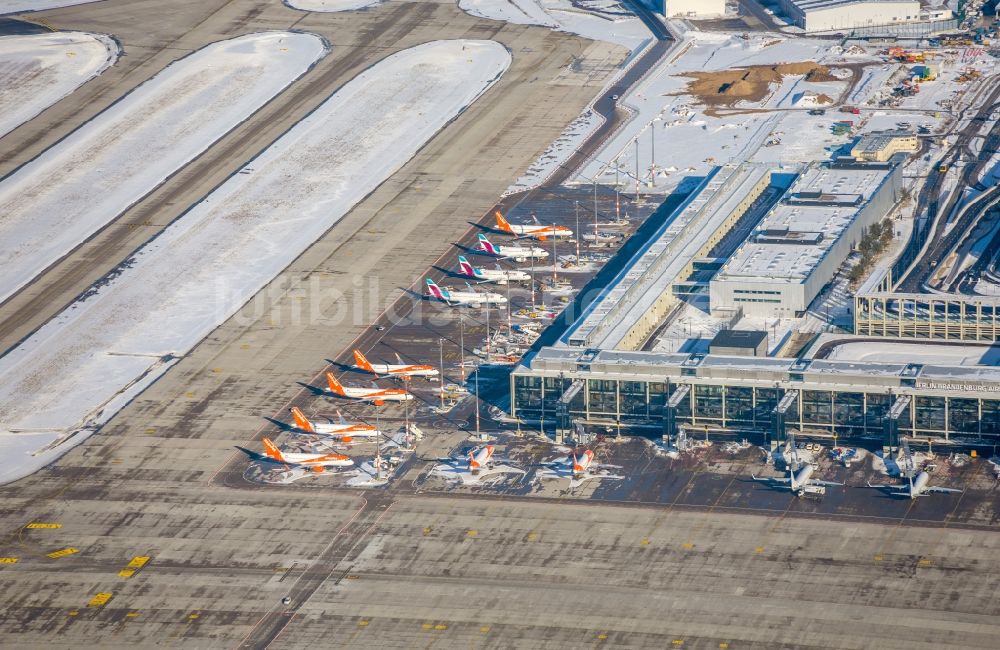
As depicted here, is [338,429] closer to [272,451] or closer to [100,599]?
[272,451]

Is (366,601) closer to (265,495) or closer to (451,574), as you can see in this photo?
(451,574)

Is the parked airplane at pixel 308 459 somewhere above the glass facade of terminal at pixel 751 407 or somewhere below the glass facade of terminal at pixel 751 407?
below

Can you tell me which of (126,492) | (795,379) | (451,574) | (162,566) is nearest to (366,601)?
(451,574)

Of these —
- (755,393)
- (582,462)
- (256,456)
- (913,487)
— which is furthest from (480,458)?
(913,487)

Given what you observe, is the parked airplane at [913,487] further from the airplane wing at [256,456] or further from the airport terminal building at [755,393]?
the airplane wing at [256,456]

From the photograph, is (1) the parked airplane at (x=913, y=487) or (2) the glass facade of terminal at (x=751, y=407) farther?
(2) the glass facade of terminal at (x=751, y=407)

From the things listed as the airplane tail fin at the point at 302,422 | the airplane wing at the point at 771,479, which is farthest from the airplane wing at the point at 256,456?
the airplane wing at the point at 771,479
